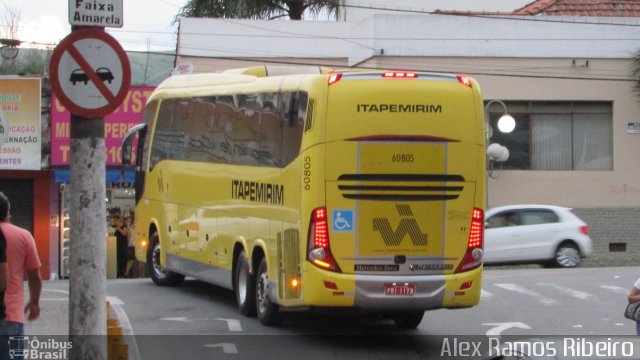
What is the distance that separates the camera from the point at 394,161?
484 inches

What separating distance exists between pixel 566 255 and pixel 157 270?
11.1 meters

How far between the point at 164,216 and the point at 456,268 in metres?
7.60

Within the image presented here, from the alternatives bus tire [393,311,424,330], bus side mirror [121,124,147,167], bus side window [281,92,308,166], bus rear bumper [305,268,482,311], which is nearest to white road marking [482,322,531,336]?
bus tire [393,311,424,330]

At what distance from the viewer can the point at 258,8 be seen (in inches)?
1647

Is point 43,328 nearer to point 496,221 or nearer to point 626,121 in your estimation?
point 496,221

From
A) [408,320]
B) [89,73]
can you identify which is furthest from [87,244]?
[408,320]

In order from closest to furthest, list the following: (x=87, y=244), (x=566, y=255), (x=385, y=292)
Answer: (x=87, y=244)
(x=385, y=292)
(x=566, y=255)

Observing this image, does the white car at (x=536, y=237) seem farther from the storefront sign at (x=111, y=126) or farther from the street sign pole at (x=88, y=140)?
the street sign pole at (x=88, y=140)

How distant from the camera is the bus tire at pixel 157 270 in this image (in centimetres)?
1953

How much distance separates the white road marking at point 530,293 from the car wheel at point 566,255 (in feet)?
20.7

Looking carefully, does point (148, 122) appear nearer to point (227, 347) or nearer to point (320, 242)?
point (227, 347)

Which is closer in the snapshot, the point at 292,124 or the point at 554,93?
the point at 292,124

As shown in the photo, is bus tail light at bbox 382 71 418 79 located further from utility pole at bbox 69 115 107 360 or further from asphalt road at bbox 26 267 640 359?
utility pole at bbox 69 115 107 360

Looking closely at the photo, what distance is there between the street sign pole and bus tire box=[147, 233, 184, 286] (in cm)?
1044
